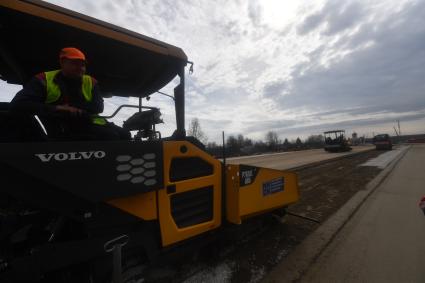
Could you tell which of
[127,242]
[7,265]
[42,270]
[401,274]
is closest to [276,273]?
[401,274]

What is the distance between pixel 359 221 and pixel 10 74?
5.06 m

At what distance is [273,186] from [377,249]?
56.1 inches

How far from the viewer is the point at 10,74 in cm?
263

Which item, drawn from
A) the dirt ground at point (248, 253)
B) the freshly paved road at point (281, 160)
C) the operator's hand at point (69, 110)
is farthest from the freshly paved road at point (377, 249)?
the freshly paved road at point (281, 160)

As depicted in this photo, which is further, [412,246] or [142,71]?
[412,246]

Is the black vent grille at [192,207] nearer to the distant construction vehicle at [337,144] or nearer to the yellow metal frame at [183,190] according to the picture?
the yellow metal frame at [183,190]

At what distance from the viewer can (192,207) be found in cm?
250

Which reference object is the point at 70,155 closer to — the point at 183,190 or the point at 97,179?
the point at 97,179

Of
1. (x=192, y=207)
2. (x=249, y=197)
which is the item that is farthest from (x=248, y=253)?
(x=192, y=207)

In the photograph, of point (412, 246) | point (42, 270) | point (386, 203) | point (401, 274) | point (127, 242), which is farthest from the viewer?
point (386, 203)

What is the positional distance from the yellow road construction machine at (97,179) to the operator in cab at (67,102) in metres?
0.08

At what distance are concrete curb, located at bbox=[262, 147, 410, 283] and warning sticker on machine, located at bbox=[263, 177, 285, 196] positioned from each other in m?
0.75

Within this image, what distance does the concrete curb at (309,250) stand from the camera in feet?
8.51

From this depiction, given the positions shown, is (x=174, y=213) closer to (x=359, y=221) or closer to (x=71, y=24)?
(x=71, y=24)
